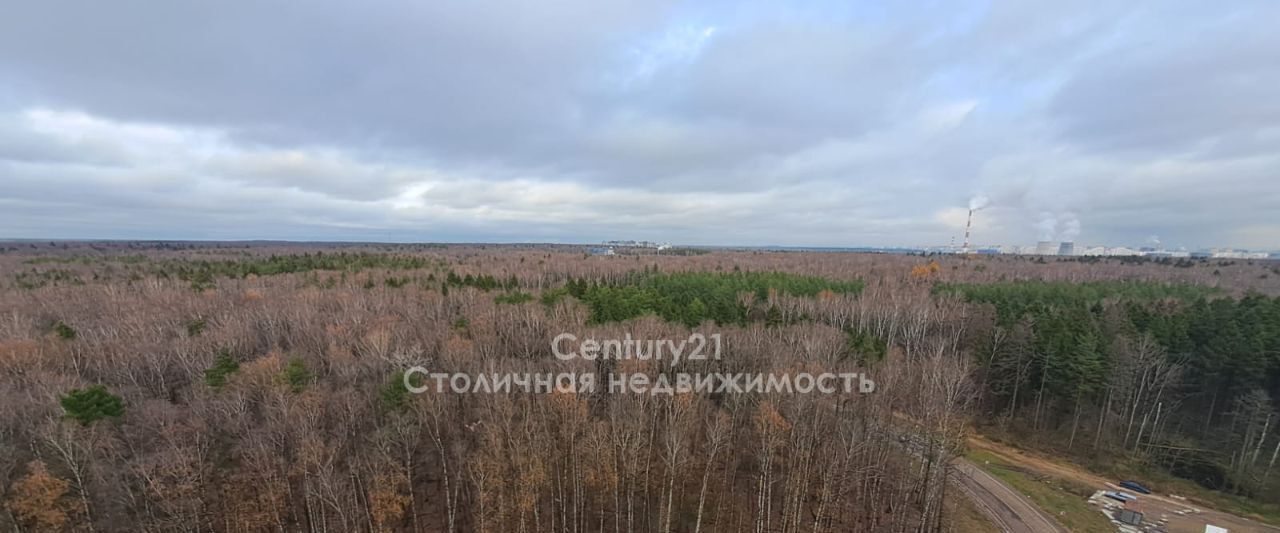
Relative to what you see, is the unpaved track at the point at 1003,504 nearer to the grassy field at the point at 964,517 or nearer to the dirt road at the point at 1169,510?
the grassy field at the point at 964,517

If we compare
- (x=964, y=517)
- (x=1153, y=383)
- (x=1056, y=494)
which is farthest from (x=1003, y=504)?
(x=1153, y=383)

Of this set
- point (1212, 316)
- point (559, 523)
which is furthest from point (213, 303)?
point (1212, 316)

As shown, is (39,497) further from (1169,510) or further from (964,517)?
(1169,510)

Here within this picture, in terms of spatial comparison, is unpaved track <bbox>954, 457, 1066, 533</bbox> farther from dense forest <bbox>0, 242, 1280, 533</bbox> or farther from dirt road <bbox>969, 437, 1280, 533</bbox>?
dirt road <bbox>969, 437, 1280, 533</bbox>

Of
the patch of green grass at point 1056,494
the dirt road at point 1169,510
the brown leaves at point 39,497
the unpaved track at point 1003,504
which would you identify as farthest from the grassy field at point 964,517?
the brown leaves at point 39,497

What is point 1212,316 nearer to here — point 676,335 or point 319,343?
point 676,335

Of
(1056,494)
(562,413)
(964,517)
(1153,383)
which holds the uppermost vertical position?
(562,413)
